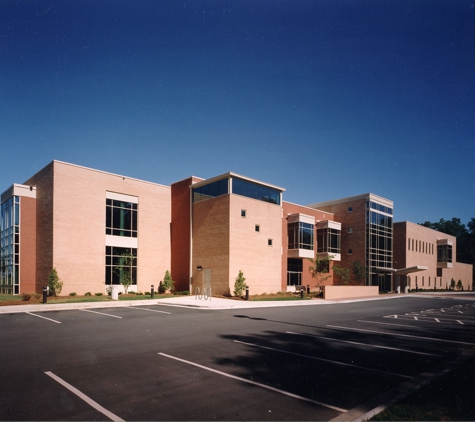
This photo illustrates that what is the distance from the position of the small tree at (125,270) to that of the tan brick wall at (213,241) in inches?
202

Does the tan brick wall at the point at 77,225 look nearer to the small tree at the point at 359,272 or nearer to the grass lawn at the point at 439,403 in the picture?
the small tree at the point at 359,272

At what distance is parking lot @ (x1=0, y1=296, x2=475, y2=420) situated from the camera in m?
5.20

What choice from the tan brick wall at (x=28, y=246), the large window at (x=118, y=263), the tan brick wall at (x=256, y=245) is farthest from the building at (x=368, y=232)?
the tan brick wall at (x=28, y=246)

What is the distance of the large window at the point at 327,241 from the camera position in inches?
1561

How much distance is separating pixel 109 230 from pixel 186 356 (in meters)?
21.8

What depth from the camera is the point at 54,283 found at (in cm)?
2428

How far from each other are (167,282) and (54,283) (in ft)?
29.6

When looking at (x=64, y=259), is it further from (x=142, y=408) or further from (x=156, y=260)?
(x=142, y=408)

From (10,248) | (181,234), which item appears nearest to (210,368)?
(181,234)

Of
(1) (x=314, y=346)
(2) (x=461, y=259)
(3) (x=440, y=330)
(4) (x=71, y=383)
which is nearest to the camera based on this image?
(4) (x=71, y=383)

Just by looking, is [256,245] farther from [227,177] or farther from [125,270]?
[125,270]

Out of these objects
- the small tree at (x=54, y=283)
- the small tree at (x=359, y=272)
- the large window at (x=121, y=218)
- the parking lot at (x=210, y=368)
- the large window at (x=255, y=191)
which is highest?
the large window at (x=255, y=191)

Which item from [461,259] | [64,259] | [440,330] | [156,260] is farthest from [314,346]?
[461,259]

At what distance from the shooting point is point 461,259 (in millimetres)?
93125
